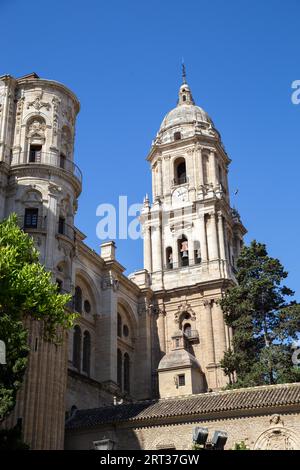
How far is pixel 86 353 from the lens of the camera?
145ft

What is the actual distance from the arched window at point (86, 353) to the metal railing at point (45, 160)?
10674 mm

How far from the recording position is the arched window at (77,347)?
139 feet

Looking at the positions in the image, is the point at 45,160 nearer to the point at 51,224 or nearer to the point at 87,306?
the point at 51,224

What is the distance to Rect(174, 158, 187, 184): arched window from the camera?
5900cm

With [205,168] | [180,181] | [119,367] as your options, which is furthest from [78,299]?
[205,168]

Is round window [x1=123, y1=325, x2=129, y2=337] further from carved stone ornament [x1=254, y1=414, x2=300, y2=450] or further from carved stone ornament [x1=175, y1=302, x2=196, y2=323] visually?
carved stone ornament [x1=254, y1=414, x2=300, y2=450]

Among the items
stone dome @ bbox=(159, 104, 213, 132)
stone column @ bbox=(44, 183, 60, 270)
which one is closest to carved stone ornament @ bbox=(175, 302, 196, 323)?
stone column @ bbox=(44, 183, 60, 270)

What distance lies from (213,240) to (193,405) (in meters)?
21.5

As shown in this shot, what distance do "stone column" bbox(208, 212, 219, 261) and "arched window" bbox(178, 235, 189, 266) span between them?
223 centimetres

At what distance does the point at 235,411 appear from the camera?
32281mm

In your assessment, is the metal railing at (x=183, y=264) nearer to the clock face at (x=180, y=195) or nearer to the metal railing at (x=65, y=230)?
the clock face at (x=180, y=195)

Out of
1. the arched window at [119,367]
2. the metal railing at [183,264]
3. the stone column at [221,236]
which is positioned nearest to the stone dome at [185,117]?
the stone column at [221,236]
